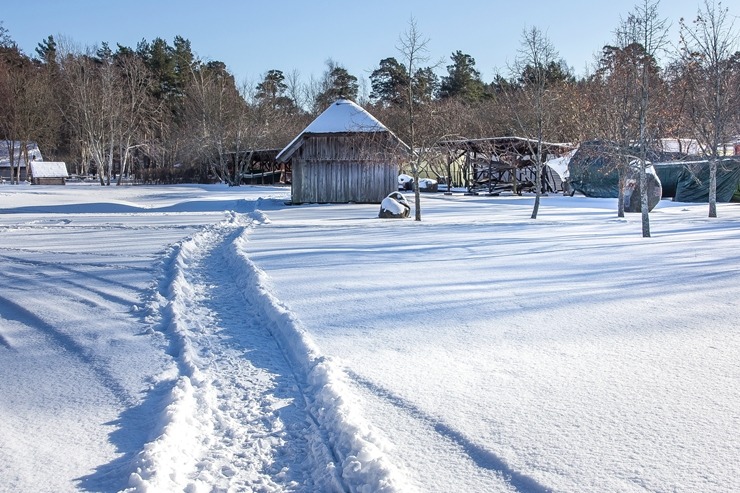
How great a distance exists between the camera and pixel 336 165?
3114cm

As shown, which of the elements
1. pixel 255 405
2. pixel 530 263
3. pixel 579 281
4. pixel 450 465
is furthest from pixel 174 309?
pixel 530 263

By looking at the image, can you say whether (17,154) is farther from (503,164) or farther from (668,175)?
(668,175)

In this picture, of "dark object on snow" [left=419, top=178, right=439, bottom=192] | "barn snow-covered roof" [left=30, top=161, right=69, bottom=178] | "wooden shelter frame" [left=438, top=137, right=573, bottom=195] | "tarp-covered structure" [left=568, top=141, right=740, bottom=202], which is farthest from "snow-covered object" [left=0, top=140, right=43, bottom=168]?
"tarp-covered structure" [left=568, top=141, right=740, bottom=202]

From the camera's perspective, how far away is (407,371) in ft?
17.0

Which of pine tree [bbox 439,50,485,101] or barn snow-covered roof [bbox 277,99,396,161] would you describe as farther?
pine tree [bbox 439,50,485,101]

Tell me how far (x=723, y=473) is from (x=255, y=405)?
9.59 ft

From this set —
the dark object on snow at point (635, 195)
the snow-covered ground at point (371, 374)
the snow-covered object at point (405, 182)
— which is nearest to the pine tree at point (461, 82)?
the snow-covered object at point (405, 182)

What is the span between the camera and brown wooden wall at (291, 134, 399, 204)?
30.8 metres

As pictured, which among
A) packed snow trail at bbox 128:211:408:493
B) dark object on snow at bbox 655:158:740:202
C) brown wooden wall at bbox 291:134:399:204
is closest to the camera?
packed snow trail at bbox 128:211:408:493

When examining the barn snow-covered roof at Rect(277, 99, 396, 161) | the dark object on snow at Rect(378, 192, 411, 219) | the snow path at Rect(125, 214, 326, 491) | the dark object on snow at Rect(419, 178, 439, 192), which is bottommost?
the snow path at Rect(125, 214, 326, 491)

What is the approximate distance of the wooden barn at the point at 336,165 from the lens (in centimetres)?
3053

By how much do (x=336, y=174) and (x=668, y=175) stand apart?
1866 centimetres

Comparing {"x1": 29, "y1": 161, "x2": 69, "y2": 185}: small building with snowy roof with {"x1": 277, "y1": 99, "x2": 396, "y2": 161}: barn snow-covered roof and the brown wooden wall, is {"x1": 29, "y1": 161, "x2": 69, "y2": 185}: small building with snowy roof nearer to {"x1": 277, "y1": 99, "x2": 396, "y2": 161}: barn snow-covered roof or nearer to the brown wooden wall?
{"x1": 277, "y1": 99, "x2": 396, "y2": 161}: barn snow-covered roof

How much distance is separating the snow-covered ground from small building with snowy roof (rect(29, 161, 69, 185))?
163 ft
